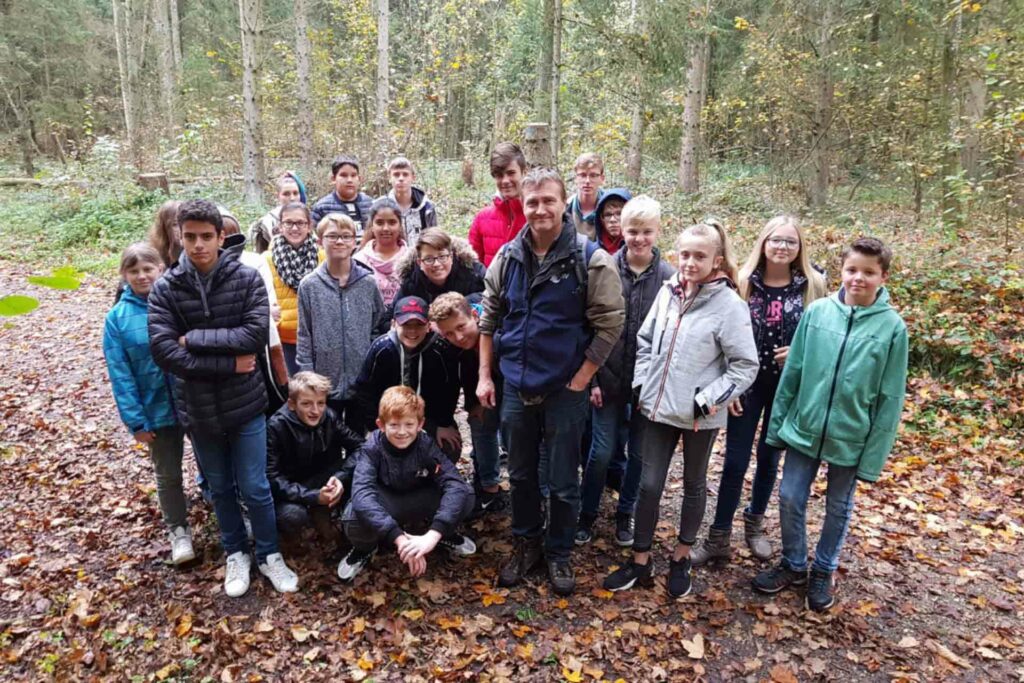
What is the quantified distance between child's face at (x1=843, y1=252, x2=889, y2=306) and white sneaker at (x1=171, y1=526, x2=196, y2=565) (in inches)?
159

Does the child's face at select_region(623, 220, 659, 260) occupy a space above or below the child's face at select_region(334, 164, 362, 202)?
below

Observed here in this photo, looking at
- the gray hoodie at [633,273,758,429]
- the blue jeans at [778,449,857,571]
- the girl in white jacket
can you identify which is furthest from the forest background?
the gray hoodie at [633,273,758,429]

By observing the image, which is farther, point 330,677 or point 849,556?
point 849,556

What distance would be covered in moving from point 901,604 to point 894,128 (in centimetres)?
1305

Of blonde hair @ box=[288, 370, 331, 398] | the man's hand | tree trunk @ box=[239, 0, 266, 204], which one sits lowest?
blonde hair @ box=[288, 370, 331, 398]

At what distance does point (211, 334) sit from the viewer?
3.16 metres

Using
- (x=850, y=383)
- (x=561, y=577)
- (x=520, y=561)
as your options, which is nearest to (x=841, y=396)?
(x=850, y=383)

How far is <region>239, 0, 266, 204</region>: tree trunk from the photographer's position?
12.3 m

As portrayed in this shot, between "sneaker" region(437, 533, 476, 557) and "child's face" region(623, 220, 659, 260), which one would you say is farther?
"sneaker" region(437, 533, 476, 557)

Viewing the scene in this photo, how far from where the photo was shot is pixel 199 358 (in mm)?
3158

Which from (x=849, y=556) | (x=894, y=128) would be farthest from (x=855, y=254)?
(x=894, y=128)

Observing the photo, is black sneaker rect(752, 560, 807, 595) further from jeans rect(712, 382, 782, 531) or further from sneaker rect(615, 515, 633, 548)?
sneaker rect(615, 515, 633, 548)

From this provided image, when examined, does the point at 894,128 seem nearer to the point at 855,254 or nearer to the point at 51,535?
the point at 855,254

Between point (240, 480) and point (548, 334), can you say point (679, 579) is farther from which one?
point (240, 480)
